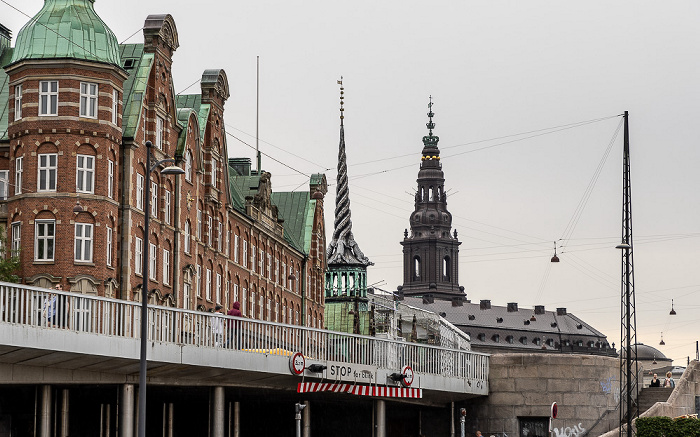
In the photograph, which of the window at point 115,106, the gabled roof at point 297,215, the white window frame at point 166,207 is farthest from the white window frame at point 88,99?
the gabled roof at point 297,215

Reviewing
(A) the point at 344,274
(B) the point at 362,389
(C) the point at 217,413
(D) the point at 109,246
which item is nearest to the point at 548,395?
(B) the point at 362,389

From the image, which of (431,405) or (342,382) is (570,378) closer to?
(431,405)

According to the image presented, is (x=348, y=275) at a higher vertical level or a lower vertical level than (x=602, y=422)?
higher

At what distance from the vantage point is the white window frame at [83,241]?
65500mm

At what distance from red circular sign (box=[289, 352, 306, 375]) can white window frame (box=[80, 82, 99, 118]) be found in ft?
70.0

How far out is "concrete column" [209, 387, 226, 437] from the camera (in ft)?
167

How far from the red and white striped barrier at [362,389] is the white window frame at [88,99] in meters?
21.0

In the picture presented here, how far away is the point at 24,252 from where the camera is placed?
214 feet

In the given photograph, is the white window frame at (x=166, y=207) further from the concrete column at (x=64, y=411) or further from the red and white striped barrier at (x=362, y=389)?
the red and white striped barrier at (x=362, y=389)

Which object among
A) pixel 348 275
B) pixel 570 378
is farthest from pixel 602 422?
pixel 348 275

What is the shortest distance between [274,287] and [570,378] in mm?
43849

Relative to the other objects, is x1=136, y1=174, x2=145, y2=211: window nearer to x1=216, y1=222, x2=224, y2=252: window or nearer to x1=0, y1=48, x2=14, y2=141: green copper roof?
x1=0, y1=48, x2=14, y2=141: green copper roof

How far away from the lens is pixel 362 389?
54281 mm

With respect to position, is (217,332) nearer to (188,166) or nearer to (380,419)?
(380,419)
